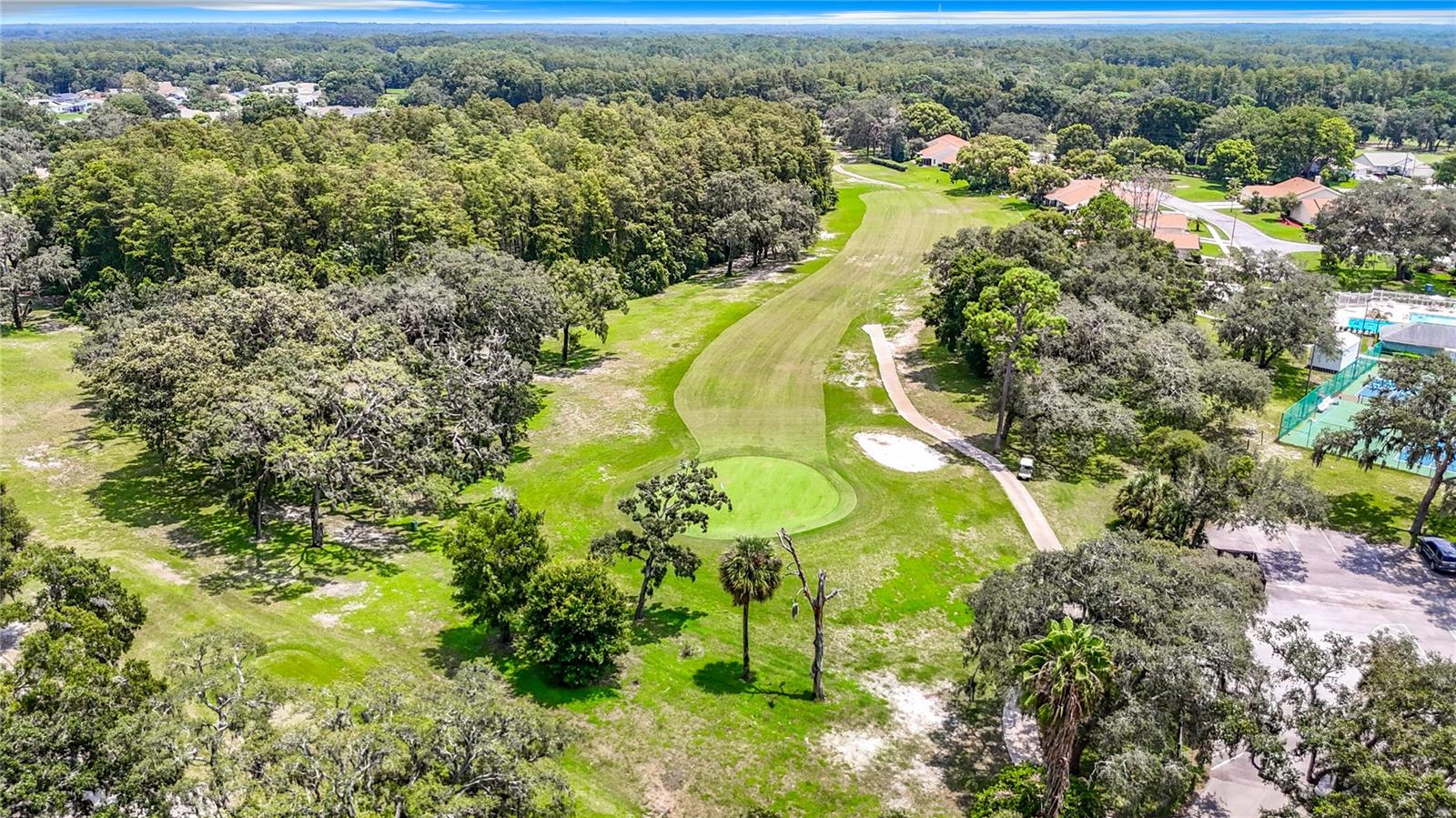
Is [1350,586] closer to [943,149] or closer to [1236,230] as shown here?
[1236,230]

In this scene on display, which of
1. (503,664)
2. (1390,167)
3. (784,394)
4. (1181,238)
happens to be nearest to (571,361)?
(784,394)

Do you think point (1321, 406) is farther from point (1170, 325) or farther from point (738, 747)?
point (738, 747)

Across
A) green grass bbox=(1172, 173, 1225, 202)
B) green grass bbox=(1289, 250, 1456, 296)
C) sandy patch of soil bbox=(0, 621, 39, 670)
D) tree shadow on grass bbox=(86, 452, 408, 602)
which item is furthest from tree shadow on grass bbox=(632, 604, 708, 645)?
green grass bbox=(1172, 173, 1225, 202)

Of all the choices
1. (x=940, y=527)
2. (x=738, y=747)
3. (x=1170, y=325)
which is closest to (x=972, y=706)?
(x=738, y=747)

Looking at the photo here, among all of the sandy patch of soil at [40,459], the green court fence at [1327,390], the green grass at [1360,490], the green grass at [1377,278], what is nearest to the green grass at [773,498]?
the green grass at [1360,490]

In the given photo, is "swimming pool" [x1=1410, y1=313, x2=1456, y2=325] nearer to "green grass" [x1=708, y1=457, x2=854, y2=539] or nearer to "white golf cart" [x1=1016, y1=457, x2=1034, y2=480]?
"white golf cart" [x1=1016, y1=457, x2=1034, y2=480]

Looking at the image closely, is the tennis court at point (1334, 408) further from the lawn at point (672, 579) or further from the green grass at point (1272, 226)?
the green grass at point (1272, 226)
